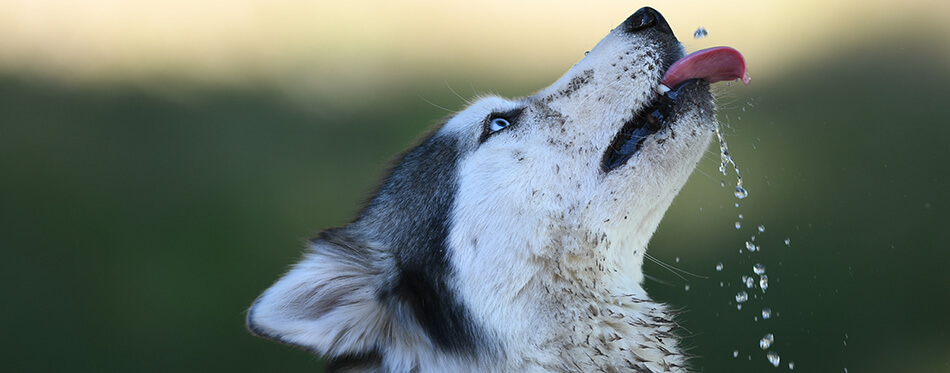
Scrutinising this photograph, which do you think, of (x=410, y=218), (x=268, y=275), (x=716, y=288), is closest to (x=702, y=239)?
(x=716, y=288)

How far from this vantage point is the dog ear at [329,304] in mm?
2268

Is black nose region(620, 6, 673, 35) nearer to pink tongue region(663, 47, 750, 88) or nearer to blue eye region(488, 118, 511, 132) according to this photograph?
pink tongue region(663, 47, 750, 88)

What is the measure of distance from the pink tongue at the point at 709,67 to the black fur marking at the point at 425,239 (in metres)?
0.74

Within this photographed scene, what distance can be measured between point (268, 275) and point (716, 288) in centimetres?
314

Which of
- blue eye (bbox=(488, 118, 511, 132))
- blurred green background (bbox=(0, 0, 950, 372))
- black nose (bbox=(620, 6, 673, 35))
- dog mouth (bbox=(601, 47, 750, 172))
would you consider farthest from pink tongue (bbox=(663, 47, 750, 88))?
blurred green background (bbox=(0, 0, 950, 372))

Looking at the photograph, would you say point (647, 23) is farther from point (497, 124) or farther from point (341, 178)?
point (341, 178)

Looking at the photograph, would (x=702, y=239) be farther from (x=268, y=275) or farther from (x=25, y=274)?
(x=25, y=274)

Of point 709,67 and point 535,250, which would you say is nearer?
point 535,250

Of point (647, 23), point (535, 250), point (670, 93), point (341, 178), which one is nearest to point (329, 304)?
point (535, 250)

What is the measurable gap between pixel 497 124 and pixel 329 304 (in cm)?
80

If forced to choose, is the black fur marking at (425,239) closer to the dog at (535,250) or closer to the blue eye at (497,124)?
the dog at (535,250)

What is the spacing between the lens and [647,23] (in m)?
2.70

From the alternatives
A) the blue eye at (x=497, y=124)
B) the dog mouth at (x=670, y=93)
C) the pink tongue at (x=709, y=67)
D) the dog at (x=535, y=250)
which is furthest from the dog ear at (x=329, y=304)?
the pink tongue at (x=709, y=67)

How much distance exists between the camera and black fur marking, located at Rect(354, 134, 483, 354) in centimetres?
243
